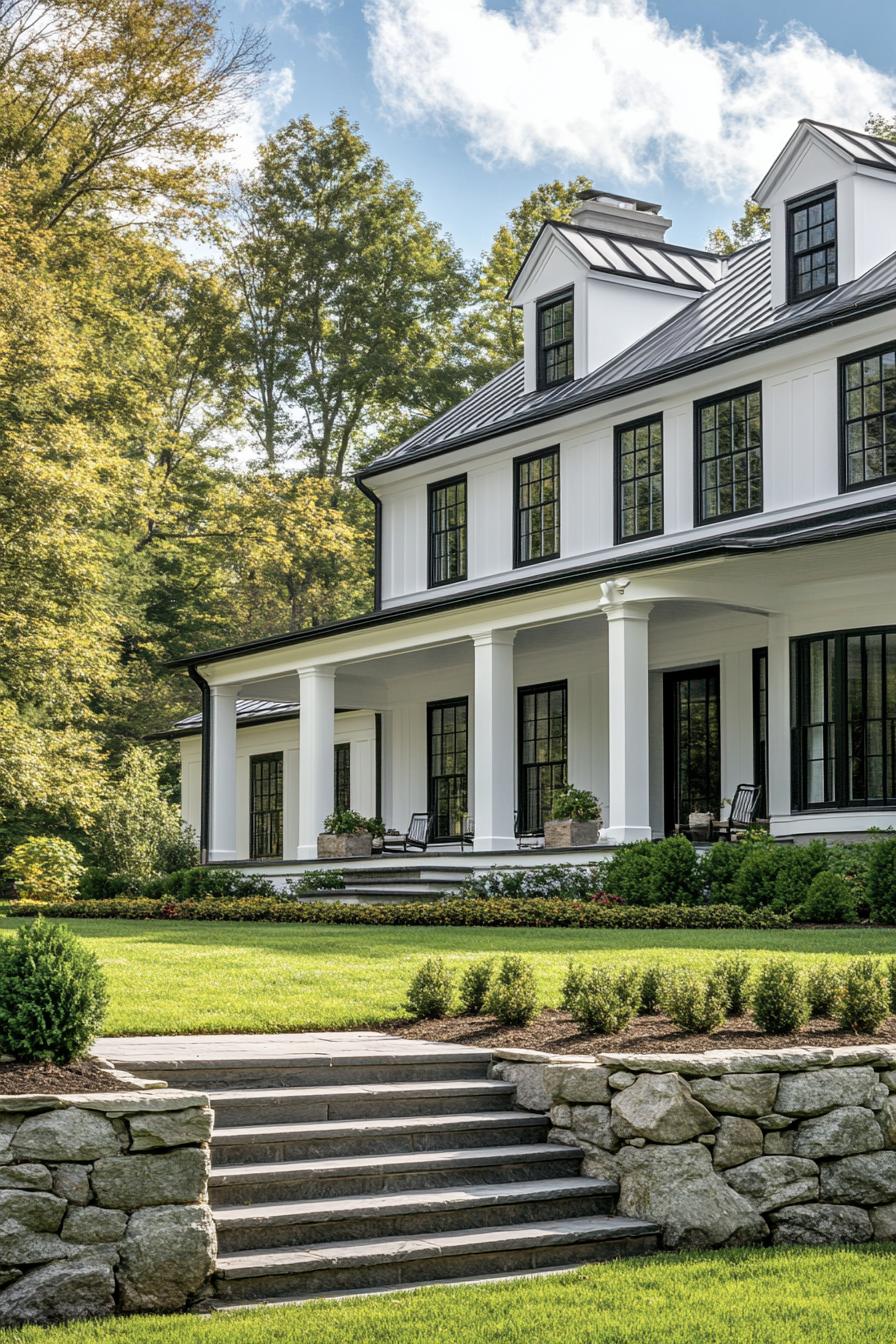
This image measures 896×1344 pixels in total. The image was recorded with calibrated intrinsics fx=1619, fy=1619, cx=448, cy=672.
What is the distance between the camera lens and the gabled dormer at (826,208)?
824 inches

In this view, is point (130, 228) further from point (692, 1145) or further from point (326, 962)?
point (692, 1145)

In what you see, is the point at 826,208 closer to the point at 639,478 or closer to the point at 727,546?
the point at 639,478

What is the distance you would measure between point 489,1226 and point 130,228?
3349 cm

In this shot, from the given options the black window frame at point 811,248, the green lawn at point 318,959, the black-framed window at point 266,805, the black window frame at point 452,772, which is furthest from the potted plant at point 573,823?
the black-framed window at point 266,805

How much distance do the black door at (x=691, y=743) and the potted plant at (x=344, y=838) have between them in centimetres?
450

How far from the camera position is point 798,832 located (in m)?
19.1

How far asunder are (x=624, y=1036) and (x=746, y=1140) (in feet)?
3.80

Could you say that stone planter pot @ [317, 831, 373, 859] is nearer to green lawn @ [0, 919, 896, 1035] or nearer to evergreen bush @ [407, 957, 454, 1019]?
green lawn @ [0, 919, 896, 1035]

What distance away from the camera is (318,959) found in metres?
12.7

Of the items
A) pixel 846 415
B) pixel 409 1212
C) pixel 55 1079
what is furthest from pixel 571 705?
pixel 55 1079

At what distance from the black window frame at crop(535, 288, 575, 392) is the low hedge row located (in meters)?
9.67

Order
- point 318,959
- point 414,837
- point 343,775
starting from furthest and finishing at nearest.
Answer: point 343,775
point 414,837
point 318,959

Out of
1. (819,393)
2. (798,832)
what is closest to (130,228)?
(819,393)

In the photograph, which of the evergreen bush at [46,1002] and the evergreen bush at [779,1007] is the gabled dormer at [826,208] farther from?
the evergreen bush at [46,1002]
